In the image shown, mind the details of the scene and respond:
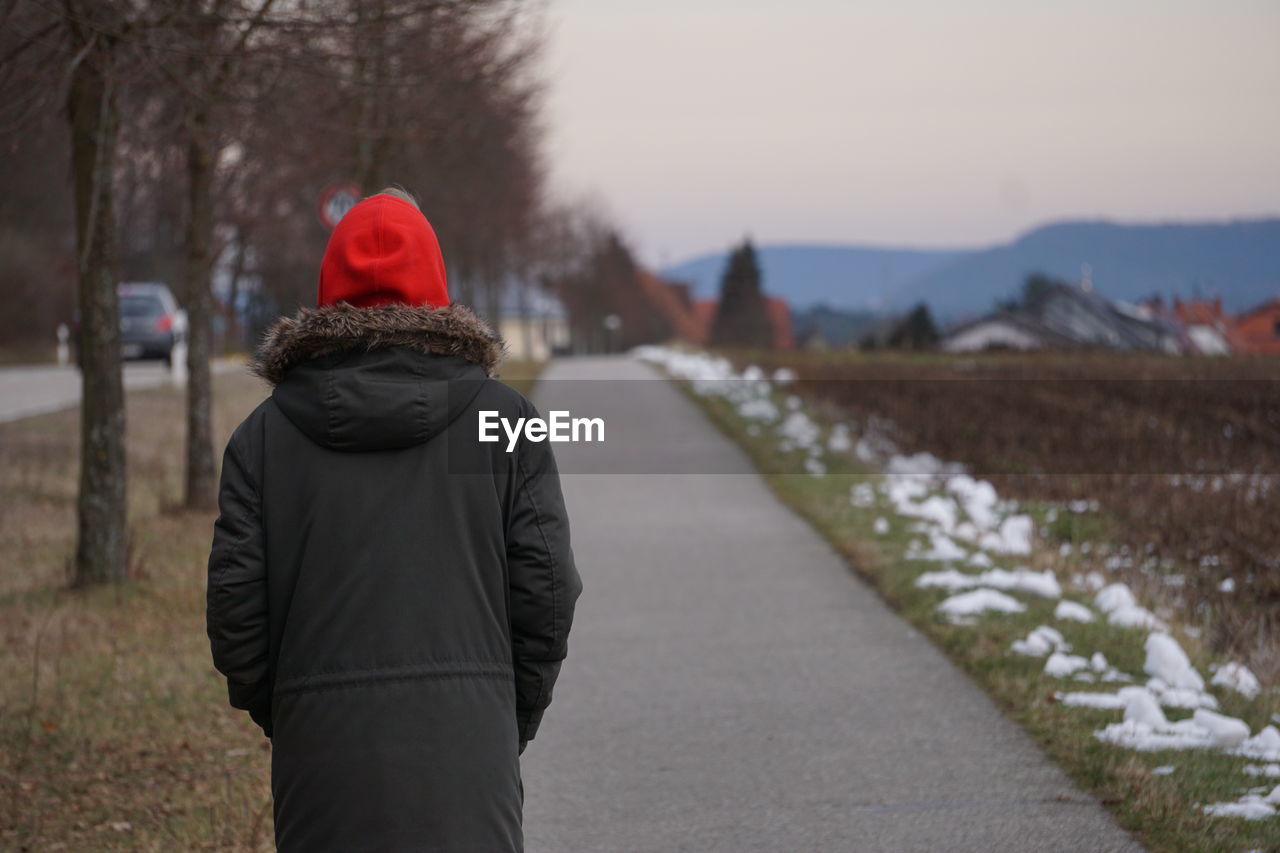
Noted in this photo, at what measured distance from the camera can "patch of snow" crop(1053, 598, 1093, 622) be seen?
23.8 ft

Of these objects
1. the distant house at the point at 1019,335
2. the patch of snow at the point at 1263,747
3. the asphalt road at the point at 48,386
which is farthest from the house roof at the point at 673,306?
the patch of snow at the point at 1263,747

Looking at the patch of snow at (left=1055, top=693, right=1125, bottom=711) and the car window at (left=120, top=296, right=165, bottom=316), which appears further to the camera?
the car window at (left=120, top=296, right=165, bottom=316)

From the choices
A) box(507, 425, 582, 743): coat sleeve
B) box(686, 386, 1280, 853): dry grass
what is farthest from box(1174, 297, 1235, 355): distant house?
box(507, 425, 582, 743): coat sleeve

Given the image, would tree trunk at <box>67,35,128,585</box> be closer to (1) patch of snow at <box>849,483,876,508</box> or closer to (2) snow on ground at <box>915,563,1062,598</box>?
(2) snow on ground at <box>915,563,1062,598</box>

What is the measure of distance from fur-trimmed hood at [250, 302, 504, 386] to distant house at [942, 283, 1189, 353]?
20.8m

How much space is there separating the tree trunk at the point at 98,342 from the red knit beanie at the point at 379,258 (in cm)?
556

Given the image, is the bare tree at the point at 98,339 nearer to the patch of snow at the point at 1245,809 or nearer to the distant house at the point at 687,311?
the patch of snow at the point at 1245,809

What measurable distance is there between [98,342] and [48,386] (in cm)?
1619

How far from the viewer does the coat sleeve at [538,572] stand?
8.85 feet

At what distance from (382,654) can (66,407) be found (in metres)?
17.1

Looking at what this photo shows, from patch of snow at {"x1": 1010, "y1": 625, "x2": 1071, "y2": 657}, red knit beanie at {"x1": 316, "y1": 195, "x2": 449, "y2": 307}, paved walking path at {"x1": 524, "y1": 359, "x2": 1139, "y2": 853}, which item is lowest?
paved walking path at {"x1": 524, "y1": 359, "x2": 1139, "y2": 853}

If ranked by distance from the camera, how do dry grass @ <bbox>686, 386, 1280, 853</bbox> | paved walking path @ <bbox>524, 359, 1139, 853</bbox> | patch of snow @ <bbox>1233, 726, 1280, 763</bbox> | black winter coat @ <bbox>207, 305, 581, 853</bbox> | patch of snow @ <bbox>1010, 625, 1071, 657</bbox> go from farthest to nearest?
patch of snow @ <bbox>1010, 625, 1071, 657</bbox>
patch of snow @ <bbox>1233, 726, 1280, 763</bbox>
paved walking path @ <bbox>524, 359, 1139, 853</bbox>
dry grass @ <bbox>686, 386, 1280, 853</bbox>
black winter coat @ <bbox>207, 305, 581, 853</bbox>

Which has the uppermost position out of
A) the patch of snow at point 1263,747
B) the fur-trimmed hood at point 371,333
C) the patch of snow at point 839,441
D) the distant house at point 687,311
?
the distant house at point 687,311

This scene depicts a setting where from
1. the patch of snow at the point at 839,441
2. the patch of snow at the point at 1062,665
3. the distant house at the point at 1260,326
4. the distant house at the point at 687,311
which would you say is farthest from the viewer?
the distant house at the point at 687,311
